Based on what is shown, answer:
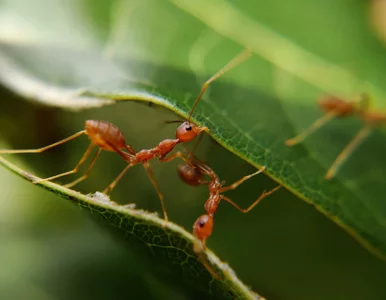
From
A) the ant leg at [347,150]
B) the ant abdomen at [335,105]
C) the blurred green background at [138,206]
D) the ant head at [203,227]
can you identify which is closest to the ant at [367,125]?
the ant leg at [347,150]

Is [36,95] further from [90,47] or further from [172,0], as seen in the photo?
[172,0]

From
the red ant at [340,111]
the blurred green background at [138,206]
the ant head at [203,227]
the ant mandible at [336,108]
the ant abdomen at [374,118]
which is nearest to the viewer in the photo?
the ant head at [203,227]

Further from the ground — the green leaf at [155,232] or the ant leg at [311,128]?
the ant leg at [311,128]

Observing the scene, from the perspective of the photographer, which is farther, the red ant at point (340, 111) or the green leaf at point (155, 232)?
the red ant at point (340, 111)

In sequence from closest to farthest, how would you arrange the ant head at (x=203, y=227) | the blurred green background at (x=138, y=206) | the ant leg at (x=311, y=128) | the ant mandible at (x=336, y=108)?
the ant head at (x=203, y=227) → the ant leg at (x=311, y=128) → the blurred green background at (x=138, y=206) → the ant mandible at (x=336, y=108)

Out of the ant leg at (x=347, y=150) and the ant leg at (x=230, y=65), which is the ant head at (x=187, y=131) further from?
the ant leg at (x=347, y=150)

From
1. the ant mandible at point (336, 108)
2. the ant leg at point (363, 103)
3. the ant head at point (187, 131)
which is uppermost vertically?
the ant leg at point (363, 103)
